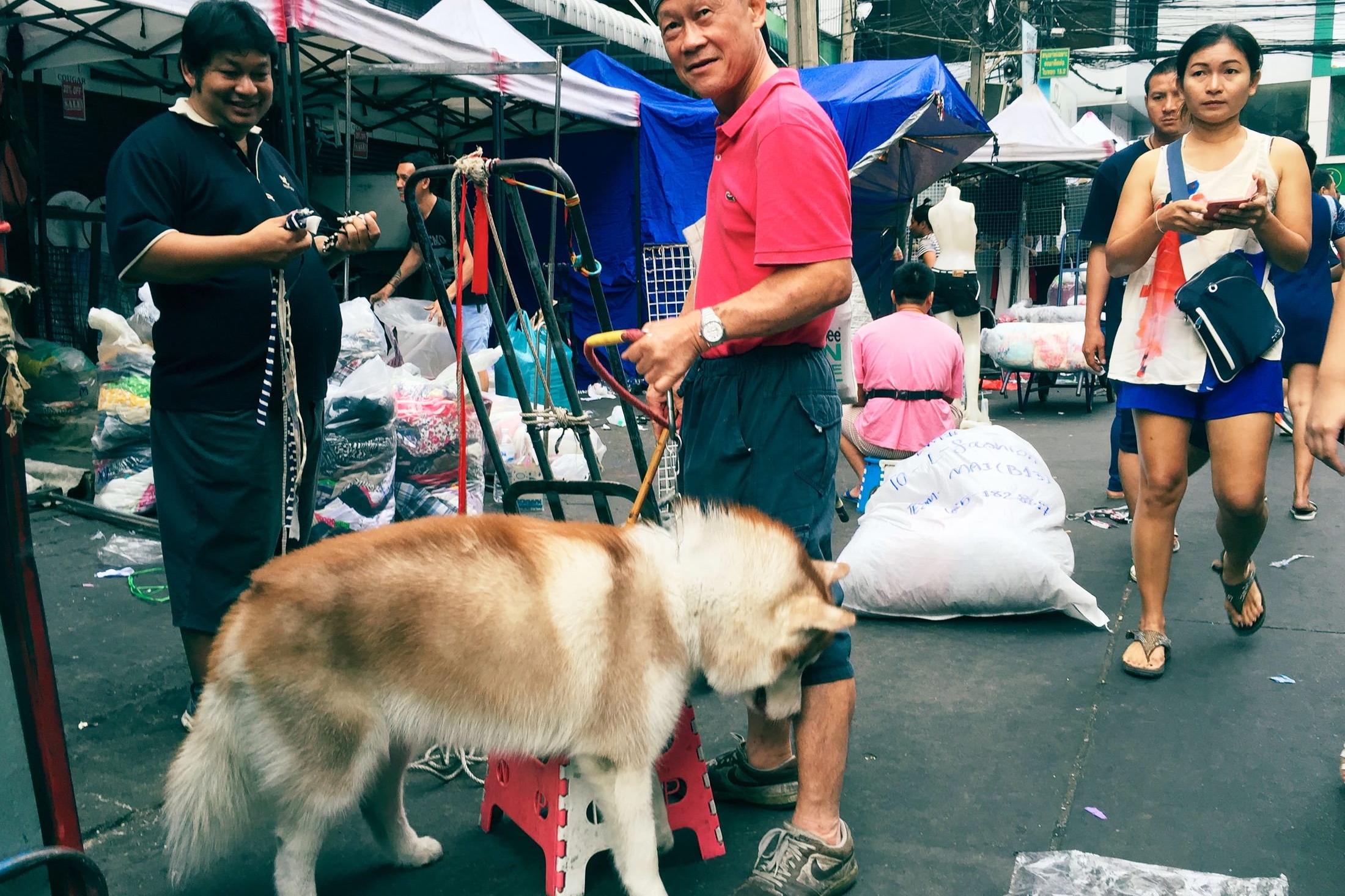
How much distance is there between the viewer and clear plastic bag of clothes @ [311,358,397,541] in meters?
5.05

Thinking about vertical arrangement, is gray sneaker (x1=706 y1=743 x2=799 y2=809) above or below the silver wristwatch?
below

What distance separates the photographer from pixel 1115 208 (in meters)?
4.84

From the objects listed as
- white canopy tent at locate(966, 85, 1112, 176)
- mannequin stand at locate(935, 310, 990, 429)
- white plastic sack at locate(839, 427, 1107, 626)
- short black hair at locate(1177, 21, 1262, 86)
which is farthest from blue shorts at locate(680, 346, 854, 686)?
white canopy tent at locate(966, 85, 1112, 176)

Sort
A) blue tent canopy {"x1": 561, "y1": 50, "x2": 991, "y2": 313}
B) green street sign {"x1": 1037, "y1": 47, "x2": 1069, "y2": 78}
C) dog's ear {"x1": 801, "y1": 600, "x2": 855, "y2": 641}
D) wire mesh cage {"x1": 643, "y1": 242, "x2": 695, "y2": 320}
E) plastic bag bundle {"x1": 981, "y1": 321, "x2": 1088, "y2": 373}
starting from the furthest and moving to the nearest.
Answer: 1. green street sign {"x1": 1037, "y1": 47, "x2": 1069, "y2": 78}
2. plastic bag bundle {"x1": 981, "y1": 321, "x2": 1088, "y2": 373}
3. blue tent canopy {"x1": 561, "y1": 50, "x2": 991, "y2": 313}
4. wire mesh cage {"x1": 643, "y1": 242, "x2": 695, "y2": 320}
5. dog's ear {"x1": 801, "y1": 600, "x2": 855, "y2": 641}

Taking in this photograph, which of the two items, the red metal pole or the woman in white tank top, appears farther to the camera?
the woman in white tank top

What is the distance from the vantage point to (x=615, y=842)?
2201mm

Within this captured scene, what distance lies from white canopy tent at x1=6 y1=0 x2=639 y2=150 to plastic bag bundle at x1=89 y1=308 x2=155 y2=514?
5.49ft

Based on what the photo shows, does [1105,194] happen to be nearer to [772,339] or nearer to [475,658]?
[772,339]

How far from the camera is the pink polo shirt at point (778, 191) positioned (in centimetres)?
226

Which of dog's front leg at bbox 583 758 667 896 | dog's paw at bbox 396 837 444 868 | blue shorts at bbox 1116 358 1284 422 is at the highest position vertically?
blue shorts at bbox 1116 358 1284 422

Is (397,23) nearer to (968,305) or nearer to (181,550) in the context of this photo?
(181,550)

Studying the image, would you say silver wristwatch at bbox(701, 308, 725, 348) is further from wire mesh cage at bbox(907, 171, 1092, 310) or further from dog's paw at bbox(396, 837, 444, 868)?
wire mesh cage at bbox(907, 171, 1092, 310)


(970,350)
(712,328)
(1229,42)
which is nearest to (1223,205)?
(1229,42)

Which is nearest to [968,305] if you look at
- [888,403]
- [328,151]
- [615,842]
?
[888,403]
